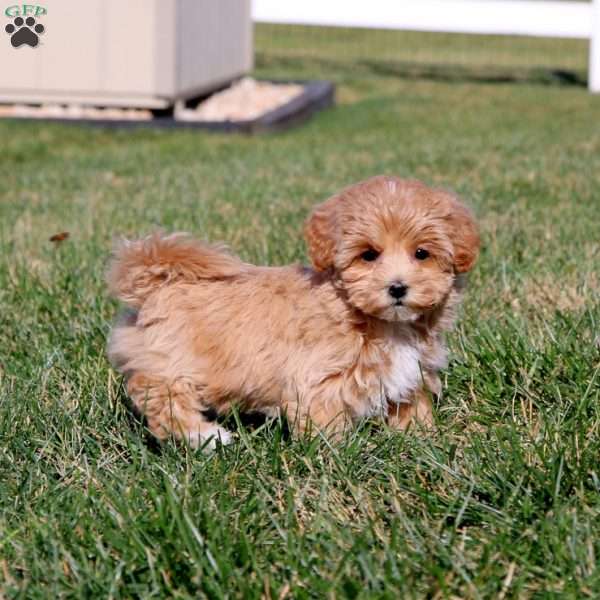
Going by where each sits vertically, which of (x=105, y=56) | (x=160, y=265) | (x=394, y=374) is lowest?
(x=394, y=374)

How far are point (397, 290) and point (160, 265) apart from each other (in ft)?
2.87

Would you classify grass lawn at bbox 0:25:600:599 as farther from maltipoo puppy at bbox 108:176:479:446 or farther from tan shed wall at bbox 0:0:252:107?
tan shed wall at bbox 0:0:252:107

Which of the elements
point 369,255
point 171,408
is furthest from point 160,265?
point 369,255

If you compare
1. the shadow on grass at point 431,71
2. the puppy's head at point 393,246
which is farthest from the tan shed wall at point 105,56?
the puppy's head at point 393,246

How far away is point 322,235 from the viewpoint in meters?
3.54

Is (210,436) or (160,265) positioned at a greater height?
(160,265)

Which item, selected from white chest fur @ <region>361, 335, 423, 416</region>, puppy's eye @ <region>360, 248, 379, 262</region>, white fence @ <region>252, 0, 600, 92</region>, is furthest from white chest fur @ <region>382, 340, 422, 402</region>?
white fence @ <region>252, 0, 600, 92</region>

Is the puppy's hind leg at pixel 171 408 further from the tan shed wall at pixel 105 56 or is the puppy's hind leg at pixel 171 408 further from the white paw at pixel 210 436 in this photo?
the tan shed wall at pixel 105 56

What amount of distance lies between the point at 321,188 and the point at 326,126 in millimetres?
5504

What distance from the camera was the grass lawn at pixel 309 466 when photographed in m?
2.58

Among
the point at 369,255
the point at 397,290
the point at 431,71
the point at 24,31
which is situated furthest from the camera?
the point at 431,71

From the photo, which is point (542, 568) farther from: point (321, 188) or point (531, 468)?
point (321, 188)

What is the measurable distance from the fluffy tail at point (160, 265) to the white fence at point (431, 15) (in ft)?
48.0

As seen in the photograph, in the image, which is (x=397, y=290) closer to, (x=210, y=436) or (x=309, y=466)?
(x=309, y=466)
